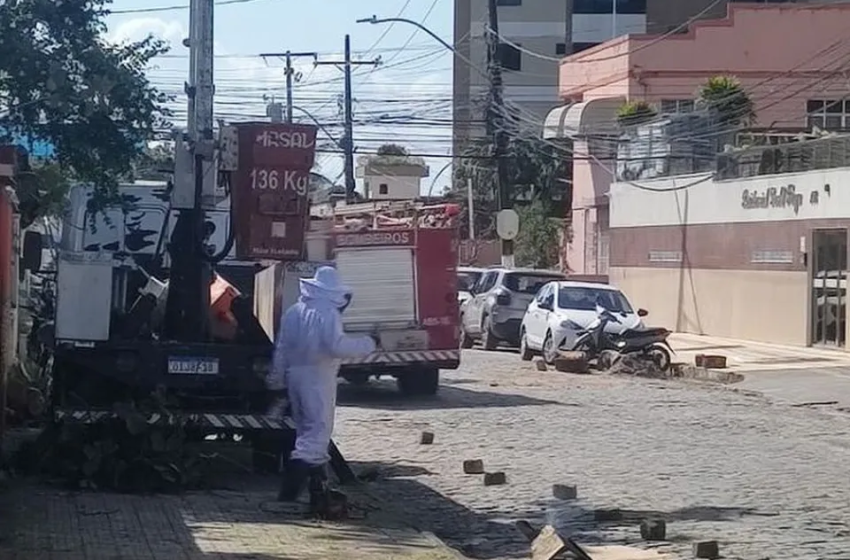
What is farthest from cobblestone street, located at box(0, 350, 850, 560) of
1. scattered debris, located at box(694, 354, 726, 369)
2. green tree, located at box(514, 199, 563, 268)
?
green tree, located at box(514, 199, 563, 268)

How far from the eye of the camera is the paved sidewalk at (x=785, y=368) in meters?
25.0

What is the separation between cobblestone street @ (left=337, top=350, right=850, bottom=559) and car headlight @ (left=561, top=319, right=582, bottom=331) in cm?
412

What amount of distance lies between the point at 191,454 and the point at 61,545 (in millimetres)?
3080

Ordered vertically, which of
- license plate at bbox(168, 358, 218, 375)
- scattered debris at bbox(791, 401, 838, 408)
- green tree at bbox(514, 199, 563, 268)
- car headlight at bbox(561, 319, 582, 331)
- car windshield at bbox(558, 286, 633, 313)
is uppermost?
green tree at bbox(514, 199, 563, 268)

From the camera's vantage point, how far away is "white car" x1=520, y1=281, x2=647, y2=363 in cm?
3005

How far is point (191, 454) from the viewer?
13.3 meters

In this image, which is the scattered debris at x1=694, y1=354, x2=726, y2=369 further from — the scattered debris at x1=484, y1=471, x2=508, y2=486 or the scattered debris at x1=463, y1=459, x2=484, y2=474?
the scattered debris at x1=484, y1=471, x2=508, y2=486

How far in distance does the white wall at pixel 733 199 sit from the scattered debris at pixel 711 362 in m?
4.14

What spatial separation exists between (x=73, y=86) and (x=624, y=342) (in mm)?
16696

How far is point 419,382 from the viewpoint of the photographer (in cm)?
2320

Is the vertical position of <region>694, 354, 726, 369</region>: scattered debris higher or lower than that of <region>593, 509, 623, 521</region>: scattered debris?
higher

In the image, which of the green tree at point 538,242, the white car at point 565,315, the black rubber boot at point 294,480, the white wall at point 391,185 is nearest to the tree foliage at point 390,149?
the white wall at point 391,185

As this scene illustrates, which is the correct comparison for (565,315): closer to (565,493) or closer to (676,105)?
(565,493)

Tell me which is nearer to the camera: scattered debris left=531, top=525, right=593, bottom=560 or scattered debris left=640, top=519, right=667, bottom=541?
scattered debris left=531, top=525, right=593, bottom=560
